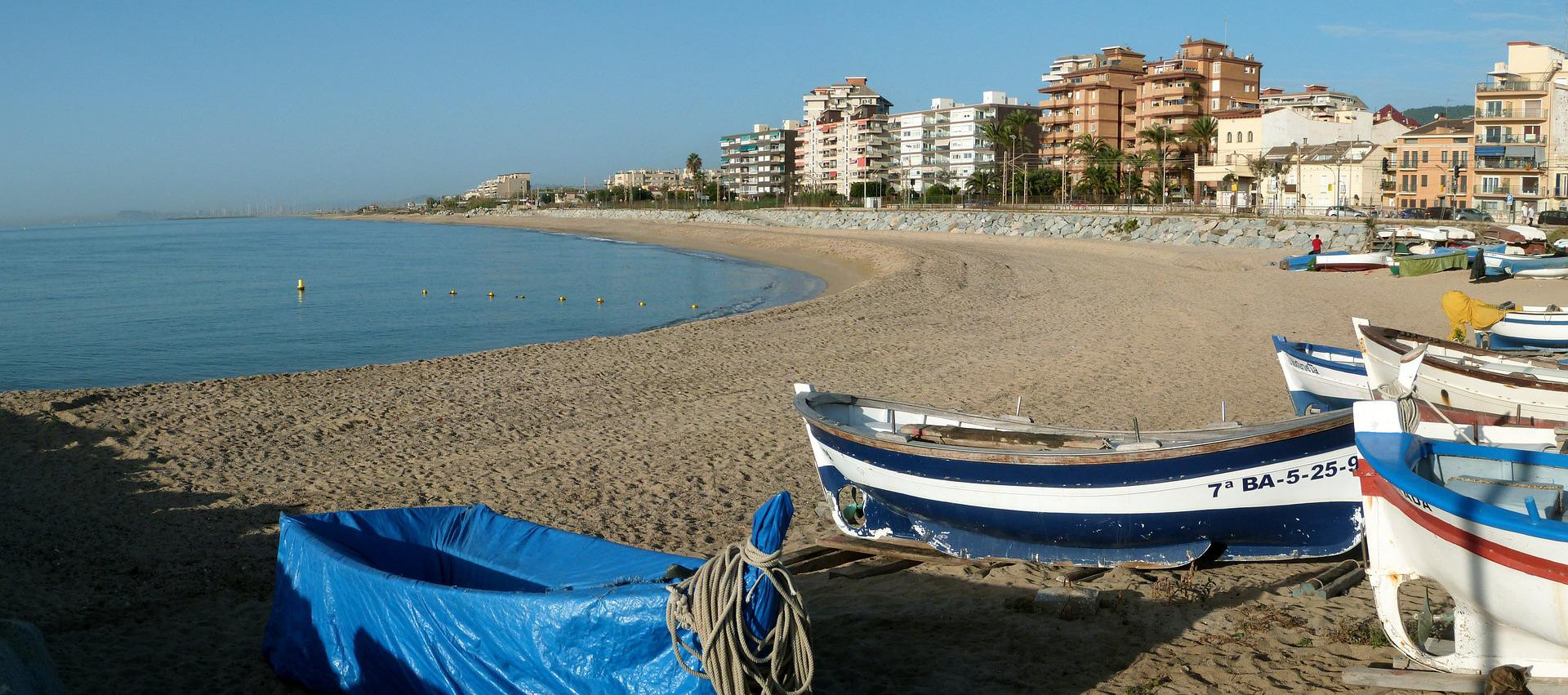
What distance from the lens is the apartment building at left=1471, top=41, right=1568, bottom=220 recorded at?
5388 cm

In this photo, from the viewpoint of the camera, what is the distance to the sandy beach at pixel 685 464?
20.9ft

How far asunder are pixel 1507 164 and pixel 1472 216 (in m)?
12.7

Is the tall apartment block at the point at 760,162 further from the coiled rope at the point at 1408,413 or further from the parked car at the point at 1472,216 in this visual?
the coiled rope at the point at 1408,413

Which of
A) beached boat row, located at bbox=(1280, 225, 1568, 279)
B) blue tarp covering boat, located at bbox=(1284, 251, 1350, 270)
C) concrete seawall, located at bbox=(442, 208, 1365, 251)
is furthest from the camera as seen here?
concrete seawall, located at bbox=(442, 208, 1365, 251)

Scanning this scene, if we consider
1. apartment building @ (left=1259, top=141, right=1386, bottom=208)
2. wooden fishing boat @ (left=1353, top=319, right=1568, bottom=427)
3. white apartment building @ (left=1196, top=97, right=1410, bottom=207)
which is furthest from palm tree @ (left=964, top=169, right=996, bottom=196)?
wooden fishing boat @ (left=1353, top=319, right=1568, bottom=427)

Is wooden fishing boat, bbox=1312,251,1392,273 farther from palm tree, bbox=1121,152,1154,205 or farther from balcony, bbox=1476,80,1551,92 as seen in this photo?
palm tree, bbox=1121,152,1154,205

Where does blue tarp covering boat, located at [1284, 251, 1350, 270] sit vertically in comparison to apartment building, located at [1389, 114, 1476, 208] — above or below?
below

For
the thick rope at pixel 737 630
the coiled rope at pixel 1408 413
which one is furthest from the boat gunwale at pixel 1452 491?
the thick rope at pixel 737 630

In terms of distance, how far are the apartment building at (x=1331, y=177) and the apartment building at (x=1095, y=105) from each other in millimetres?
23913

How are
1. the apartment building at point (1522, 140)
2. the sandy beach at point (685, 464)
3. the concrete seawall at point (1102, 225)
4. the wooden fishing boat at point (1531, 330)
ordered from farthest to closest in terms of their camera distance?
the apartment building at point (1522, 140) < the concrete seawall at point (1102, 225) < the wooden fishing boat at point (1531, 330) < the sandy beach at point (685, 464)

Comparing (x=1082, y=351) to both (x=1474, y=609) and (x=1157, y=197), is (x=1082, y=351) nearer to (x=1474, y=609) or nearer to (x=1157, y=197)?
(x=1474, y=609)

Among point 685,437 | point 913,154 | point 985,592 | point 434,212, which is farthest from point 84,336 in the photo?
point 434,212

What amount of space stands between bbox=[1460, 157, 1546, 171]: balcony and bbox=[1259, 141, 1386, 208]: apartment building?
5.95 meters

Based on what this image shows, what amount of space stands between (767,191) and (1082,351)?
416 ft
